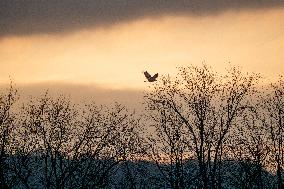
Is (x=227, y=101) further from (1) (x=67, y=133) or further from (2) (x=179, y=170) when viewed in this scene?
(1) (x=67, y=133)

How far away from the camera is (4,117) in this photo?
26844 mm

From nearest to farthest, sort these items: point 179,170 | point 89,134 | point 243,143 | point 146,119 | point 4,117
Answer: point 4,117, point 89,134, point 146,119, point 179,170, point 243,143

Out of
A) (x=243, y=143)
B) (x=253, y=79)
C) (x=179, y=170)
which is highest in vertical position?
(x=253, y=79)

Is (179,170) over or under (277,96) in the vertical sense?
under

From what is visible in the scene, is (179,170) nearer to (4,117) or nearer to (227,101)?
(227,101)

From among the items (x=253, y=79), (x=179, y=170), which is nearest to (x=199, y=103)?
(x=253, y=79)

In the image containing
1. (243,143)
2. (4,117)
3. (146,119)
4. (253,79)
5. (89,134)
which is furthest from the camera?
(243,143)

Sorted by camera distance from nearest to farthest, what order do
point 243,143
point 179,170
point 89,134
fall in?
point 89,134 → point 179,170 → point 243,143

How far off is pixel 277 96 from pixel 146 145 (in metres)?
11.0

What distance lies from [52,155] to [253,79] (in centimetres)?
1424

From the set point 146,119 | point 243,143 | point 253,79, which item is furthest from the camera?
point 243,143

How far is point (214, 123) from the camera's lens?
32.8 meters

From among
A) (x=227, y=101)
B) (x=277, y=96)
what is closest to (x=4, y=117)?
(x=227, y=101)

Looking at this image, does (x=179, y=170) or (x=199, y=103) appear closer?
(x=199, y=103)
